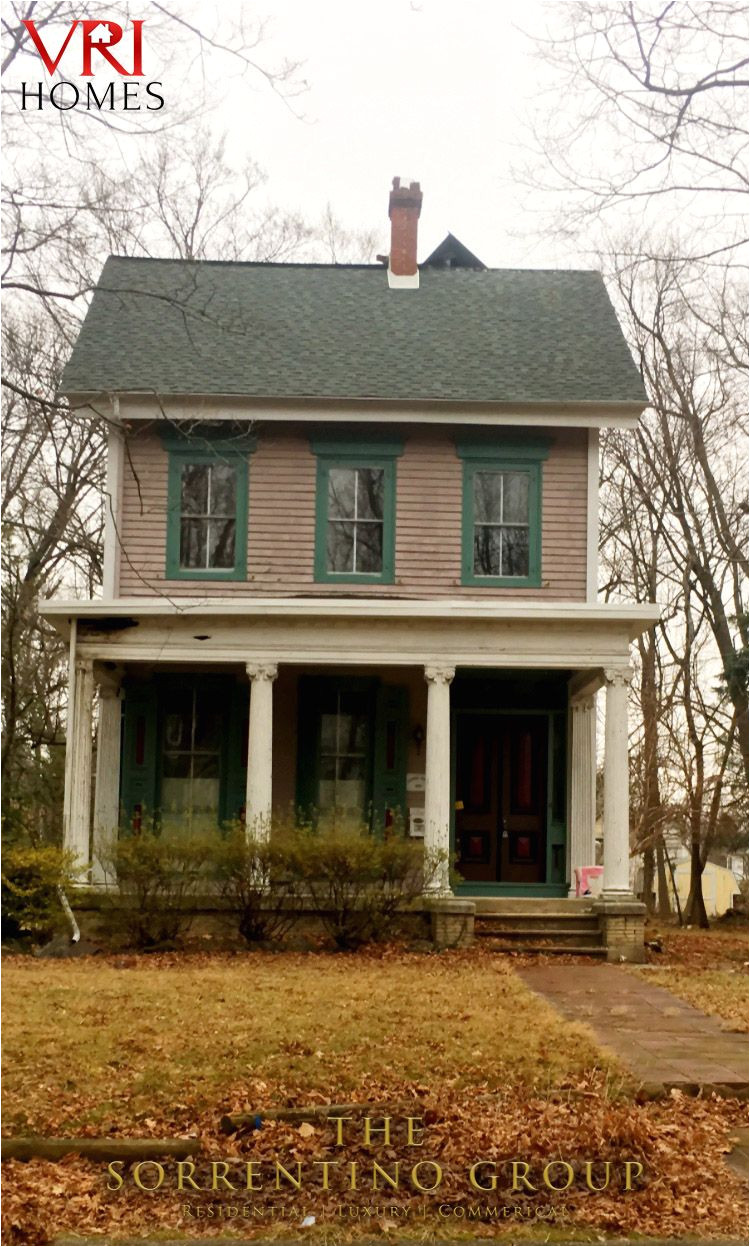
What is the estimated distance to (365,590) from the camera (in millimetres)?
17969

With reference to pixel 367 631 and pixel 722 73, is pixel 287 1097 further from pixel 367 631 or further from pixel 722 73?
pixel 367 631

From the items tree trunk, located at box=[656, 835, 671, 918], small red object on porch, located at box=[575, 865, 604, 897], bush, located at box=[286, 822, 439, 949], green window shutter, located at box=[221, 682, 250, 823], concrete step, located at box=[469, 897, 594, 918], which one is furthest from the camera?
tree trunk, located at box=[656, 835, 671, 918]

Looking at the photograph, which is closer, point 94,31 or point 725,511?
point 94,31

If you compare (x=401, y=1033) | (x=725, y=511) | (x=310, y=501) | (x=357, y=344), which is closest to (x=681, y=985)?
(x=401, y=1033)

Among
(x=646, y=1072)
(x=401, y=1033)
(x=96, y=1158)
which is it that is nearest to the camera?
(x=96, y=1158)

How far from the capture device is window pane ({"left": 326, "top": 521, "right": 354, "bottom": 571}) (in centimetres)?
1811

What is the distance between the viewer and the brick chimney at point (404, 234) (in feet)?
67.1

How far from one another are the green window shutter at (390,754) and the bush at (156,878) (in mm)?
3657

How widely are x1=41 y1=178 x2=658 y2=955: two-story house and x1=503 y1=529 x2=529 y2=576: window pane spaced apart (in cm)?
2

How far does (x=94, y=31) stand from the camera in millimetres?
7930

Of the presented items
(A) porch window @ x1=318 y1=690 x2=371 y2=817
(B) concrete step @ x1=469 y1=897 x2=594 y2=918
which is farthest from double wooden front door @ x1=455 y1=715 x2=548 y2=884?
(B) concrete step @ x1=469 y1=897 x2=594 y2=918

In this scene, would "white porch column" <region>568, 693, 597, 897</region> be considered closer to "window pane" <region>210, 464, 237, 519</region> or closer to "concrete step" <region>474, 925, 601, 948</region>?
"concrete step" <region>474, 925, 601, 948</region>

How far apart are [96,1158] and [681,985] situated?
25.7 ft

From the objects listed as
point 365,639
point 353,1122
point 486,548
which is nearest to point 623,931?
point 365,639
